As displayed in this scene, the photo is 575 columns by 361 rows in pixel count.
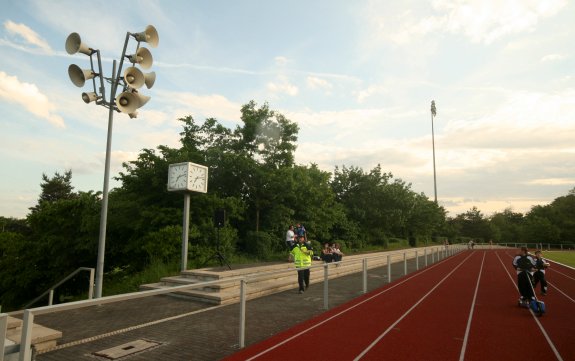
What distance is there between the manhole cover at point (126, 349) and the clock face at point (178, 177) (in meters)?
6.95

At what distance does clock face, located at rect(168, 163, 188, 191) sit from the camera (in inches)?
498

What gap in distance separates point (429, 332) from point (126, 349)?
5761 mm

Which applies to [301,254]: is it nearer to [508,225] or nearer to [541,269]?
[541,269]

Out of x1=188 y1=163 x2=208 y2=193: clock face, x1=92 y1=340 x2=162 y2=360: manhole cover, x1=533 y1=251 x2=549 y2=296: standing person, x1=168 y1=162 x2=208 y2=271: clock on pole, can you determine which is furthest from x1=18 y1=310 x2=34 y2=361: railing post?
x1=533 y1=251 x2=549 y2=296: standing person

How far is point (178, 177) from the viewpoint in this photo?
1284cm

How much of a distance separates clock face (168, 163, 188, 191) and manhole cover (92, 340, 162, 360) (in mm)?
6953

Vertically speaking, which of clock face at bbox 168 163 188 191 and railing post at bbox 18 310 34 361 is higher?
clock face at bbox 168 163 188 191

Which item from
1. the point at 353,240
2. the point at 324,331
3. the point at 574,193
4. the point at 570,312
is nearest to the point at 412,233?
the point at 353,240

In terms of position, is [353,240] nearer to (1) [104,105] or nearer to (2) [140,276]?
(2) [140,276]

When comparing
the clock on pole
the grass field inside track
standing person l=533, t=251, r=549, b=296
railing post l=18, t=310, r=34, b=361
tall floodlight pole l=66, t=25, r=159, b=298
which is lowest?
the grass field inside track

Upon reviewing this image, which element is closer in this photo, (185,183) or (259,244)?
(185,183)

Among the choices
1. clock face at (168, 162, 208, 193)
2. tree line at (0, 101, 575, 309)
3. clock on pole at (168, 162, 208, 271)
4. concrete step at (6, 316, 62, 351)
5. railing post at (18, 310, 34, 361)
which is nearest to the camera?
railing post at (18, 310, 34, 361)

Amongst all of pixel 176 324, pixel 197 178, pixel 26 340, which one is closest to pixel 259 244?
pixel 197 178

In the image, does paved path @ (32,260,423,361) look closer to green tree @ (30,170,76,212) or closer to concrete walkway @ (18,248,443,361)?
concrete walkway @ (18,248,443,361)
